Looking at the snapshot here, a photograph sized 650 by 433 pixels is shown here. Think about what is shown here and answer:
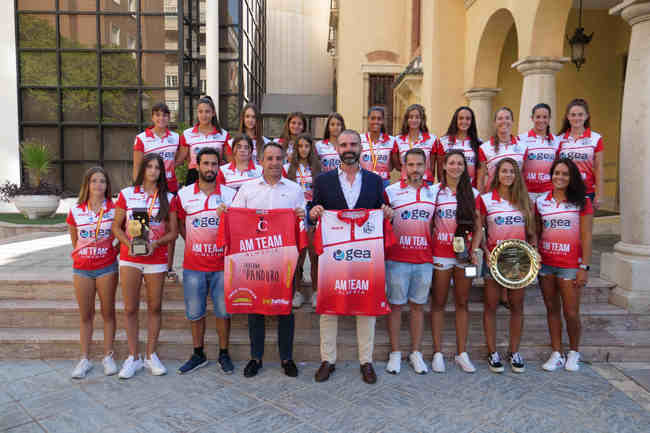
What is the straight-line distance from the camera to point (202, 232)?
430cm

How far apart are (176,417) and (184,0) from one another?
14346 millimetres

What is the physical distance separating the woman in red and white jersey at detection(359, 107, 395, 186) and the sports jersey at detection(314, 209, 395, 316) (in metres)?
1.23

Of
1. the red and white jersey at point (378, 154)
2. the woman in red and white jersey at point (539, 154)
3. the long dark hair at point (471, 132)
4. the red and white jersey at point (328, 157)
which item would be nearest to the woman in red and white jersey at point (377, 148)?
the red and white jersey at point (378, 154)

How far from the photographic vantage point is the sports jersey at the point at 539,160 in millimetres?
5148

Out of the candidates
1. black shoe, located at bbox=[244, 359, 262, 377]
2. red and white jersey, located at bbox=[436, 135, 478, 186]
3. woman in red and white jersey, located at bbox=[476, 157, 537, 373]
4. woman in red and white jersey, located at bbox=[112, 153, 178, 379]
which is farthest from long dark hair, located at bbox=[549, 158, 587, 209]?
woman in red and white jersey, located at bbox=[112, 153, 178, 379]

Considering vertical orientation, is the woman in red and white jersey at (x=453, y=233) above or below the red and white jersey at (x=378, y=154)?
below

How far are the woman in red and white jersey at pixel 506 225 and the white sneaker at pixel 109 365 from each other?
3.65m

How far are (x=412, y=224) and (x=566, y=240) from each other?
1502mm

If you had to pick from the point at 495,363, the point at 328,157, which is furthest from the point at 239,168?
the point at 495,363

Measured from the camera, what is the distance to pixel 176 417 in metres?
3.62

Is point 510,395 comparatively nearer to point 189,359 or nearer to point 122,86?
point 189,359

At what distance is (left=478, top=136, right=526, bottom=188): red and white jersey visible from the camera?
16.8 ft

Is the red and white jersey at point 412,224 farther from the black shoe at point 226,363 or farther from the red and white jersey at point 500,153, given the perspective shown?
the black shoe at point 226,363

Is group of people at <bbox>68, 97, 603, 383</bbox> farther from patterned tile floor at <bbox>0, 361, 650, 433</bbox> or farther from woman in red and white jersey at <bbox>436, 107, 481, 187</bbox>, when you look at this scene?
woman in red and white jersey at <bbox>436, 107, 481, 187</bbox>
